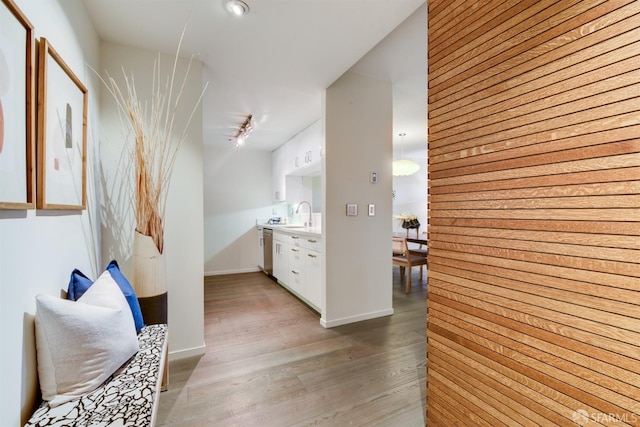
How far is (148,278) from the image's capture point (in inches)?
66.3

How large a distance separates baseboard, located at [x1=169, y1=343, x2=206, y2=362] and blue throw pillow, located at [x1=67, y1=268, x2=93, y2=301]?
108 centimetres

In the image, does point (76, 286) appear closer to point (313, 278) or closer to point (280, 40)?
point (280, 40)

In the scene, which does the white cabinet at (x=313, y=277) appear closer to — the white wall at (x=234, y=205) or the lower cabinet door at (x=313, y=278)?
the lower cabinet door at (x=313, y=278)

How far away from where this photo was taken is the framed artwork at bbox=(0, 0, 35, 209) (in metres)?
0.84

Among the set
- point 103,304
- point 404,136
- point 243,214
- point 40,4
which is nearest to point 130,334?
point 103,304

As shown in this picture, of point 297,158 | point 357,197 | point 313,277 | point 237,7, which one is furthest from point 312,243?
point 237,7

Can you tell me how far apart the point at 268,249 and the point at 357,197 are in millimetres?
2348

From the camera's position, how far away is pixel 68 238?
1.32 m

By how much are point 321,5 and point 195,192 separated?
5.17 ft

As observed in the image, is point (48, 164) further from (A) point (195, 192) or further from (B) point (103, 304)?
(A) point (195, 192)

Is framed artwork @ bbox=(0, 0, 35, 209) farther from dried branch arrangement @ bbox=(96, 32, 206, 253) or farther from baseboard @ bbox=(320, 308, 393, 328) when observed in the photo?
baseboard @ bbox=(320, 308, 393, 328)

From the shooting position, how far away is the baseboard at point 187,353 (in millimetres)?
2076

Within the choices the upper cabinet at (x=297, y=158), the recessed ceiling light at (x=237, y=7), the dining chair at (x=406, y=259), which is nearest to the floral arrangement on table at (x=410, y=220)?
the dining chair at (x=406, y=259)

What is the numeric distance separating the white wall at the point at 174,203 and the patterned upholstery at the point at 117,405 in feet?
3.23
